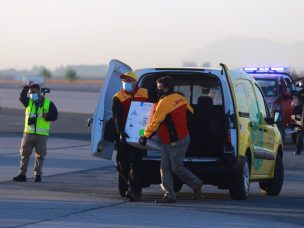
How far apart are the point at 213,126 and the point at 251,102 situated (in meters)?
1.12

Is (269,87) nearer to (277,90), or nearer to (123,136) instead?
(277,90)

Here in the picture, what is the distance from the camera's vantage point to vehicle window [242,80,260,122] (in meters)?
15.6

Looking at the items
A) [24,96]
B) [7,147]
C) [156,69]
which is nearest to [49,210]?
[156,69]

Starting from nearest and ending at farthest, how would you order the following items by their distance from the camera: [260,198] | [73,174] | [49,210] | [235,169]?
[49,210]
[235,169]
[260,198]
[73,174]

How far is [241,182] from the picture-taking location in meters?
14.9

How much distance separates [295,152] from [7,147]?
6.72 meters

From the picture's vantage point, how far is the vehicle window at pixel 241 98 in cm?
1497

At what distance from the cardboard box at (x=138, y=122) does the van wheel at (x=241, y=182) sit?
1.16 m

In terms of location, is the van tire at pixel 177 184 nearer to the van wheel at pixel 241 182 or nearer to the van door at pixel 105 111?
the van wheel at pixel 241 182

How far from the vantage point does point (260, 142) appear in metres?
16.0

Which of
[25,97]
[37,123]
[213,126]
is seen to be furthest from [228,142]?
[25,97]

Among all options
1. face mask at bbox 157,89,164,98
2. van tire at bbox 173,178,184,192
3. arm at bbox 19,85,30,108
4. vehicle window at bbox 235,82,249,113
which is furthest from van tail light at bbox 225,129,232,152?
arm at bbox 19,85,30,108

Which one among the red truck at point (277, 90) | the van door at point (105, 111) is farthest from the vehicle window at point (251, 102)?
the red truck at point (277, 90)

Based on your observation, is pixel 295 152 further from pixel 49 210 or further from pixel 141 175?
pixel 49 210
